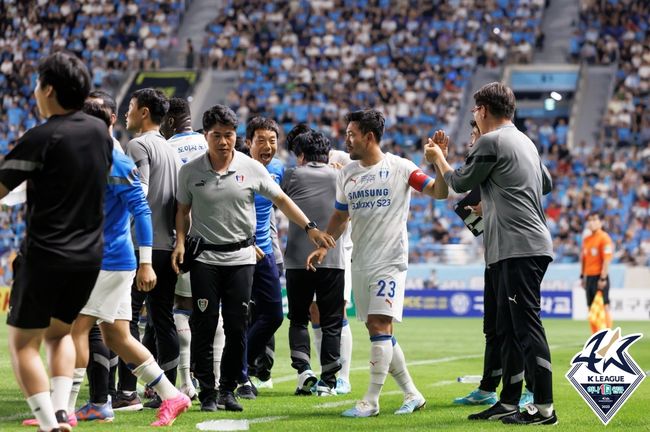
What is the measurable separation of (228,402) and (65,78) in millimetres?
3395

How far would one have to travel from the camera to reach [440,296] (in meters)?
28.0

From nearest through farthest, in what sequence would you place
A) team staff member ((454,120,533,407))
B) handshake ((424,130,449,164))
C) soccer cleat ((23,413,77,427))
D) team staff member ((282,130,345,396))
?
soccer cleat ((23,413,77,427)) < handshake ((424,130,449,164)) < team staff member ((454,120,533,407)) < team staff member ((282,130,345,396))

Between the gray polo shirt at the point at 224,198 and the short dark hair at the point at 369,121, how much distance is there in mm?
837

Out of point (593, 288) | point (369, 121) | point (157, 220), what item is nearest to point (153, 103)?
point (157, 220)

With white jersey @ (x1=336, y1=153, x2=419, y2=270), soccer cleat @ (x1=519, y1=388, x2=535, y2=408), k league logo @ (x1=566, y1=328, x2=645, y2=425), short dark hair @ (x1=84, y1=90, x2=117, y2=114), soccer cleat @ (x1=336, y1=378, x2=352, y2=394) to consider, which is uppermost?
short dark hair @ (x1=84, y1=90, x2=117, y2=114)

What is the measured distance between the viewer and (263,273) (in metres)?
10.3

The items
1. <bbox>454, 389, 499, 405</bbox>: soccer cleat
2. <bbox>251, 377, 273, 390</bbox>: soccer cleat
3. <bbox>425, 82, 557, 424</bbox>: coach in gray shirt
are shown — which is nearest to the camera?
<bbox>425, 82, 557, 424</bbox>: coach in gray shirt

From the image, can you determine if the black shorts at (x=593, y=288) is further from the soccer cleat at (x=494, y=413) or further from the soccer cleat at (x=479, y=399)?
the soccer cleat at (x=494, y=413)

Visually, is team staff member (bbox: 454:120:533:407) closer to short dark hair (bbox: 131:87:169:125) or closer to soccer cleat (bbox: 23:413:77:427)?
short dark hair (bbox: 131:87:169:125)

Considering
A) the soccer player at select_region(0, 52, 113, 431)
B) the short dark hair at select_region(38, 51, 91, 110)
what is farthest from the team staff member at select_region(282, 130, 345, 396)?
the short dark hair at select_region(38, 51, 91, 110)

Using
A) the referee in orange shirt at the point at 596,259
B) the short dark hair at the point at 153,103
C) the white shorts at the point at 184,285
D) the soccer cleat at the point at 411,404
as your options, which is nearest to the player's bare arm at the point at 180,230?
the short dark hair at the point at 153,103

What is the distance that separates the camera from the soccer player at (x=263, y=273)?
10383 mm

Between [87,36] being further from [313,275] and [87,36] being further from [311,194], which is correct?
[313,275]

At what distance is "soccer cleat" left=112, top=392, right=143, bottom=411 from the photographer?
9031mm
